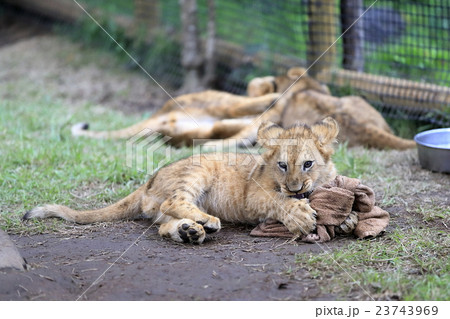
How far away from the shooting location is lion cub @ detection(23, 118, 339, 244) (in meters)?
4.70

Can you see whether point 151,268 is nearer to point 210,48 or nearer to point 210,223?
point 210,223

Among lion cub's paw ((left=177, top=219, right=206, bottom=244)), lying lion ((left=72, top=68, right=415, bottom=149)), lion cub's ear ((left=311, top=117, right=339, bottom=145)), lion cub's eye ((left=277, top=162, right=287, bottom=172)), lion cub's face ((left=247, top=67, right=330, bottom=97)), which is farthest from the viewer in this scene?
lion cub's face ((left=247, top=67, right=330, bottom=97))

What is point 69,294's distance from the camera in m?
3.74

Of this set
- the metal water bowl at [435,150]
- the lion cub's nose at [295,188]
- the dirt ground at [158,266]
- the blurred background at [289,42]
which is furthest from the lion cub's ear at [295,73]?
the lion cub's nose at [295,188]

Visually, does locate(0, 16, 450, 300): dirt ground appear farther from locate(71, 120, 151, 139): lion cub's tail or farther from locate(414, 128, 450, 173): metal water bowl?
locate(71, 120, 151, 139): lion cub's tail

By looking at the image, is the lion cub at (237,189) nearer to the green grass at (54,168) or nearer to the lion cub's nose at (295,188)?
the lion cub's nose at (295,188)

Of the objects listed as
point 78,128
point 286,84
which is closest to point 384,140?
point 286,84

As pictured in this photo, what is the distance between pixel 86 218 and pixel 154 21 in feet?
24.5

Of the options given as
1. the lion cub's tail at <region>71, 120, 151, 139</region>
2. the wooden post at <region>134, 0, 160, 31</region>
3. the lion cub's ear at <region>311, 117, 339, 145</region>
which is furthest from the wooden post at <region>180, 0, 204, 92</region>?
the lion cub's ear at <region>311, 117, 339, 145</region>

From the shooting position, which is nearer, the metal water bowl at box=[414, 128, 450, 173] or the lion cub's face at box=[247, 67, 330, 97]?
the metal water bowl at box=[414, 128, 450, 173]

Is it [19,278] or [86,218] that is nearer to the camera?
[19,278]

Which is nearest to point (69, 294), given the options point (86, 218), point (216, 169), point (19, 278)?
A: point (19, 278)

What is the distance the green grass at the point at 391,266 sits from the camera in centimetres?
365
